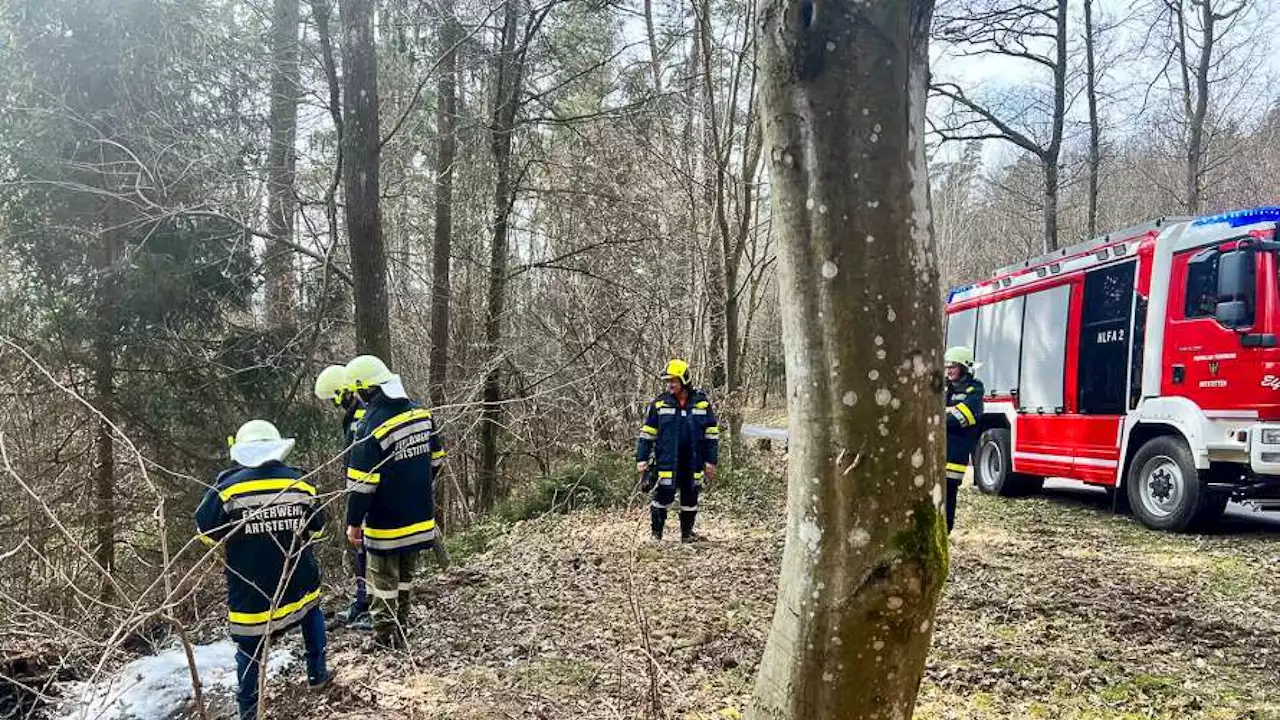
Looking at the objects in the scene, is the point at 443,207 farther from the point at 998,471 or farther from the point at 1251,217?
the point at 1251,217

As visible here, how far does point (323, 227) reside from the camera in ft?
40.3

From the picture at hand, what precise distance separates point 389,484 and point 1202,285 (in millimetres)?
7471

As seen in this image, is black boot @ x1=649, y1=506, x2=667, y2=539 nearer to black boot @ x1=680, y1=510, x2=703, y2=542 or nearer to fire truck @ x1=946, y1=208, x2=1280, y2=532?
black boot @ x1=680, y1=510, x2=703, y2=542

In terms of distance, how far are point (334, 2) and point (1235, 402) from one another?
10.2m

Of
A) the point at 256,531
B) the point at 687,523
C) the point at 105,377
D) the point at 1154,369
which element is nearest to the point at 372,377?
the point at 256,531

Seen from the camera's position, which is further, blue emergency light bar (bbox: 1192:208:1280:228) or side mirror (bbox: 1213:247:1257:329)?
blue emergency light bar (bbox: 1192:208:1280:228)

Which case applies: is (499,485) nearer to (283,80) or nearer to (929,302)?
(283,80)

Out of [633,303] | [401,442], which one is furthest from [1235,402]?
[633,303]

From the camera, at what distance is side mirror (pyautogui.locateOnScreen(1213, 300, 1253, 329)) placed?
23.4 ft

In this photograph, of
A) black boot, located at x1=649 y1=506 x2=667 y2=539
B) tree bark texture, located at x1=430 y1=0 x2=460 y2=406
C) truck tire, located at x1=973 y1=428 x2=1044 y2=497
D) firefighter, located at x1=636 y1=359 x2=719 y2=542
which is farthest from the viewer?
tree bark texture, located at x1=430 y1=0 x2=460 y2=406

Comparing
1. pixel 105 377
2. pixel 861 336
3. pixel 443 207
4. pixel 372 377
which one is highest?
pixel 443 207

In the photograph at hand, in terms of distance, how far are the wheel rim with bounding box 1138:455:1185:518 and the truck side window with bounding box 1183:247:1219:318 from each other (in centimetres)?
148

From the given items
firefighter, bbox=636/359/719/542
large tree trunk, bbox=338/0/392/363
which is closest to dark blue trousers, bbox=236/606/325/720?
firefighter, bbox=636/359/719/542

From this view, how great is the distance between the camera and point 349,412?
5.87 metres
